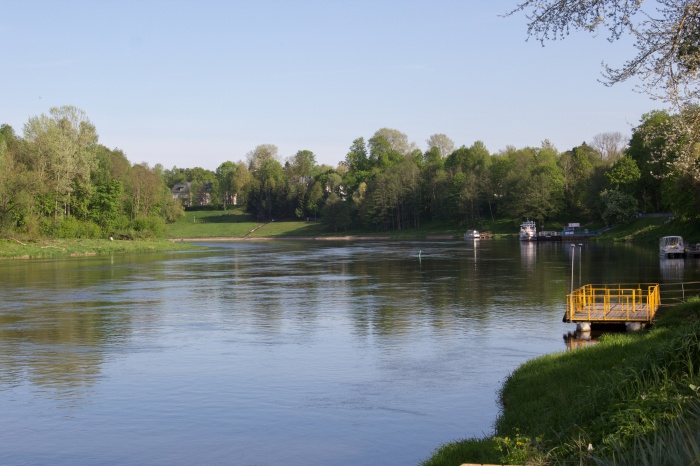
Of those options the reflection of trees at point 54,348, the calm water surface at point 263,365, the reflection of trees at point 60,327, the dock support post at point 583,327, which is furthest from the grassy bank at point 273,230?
the dock support post at point 583,327

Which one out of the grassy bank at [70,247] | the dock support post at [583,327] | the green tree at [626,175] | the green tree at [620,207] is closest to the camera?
the dock support post at [583,327]

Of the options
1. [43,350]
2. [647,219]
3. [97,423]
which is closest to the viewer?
[97,423]

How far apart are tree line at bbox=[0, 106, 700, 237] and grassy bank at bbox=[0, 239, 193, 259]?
2699 mm

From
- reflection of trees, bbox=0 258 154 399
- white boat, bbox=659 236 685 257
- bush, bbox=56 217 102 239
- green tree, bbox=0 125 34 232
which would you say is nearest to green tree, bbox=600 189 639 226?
white boat, bbox=659 236 685 257

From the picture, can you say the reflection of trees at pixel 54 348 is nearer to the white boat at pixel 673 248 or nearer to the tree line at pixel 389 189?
the tree line at pixel 389 189

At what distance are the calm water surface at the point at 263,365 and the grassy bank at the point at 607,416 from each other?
1594 millimetres

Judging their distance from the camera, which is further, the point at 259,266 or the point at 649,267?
the point at 259,266

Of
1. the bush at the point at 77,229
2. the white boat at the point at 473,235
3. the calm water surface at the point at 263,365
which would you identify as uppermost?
the bush at the point at 77,229

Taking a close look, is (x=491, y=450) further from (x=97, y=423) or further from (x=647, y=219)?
(x=647, y=219)

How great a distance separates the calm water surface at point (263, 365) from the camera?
16.5 metres

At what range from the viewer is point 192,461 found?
50.4 ft

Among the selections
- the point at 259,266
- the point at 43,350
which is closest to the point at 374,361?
the point at 43,350

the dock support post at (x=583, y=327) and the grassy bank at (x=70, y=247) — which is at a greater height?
the grassy bank at (x=70, y=247)

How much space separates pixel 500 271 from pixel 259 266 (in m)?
24.6
